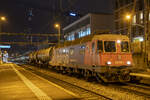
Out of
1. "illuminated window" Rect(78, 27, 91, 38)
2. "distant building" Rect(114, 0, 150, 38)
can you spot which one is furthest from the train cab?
"illuminated window" Rect(78, 27, 91, 38)

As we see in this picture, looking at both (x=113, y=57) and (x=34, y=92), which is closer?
(x=34, y=92)

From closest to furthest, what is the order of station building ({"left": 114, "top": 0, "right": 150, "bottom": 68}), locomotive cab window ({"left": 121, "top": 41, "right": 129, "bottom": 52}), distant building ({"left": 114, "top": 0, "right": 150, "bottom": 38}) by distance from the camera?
locomotive cab window ({"left": 121, "top": 41, "right": 129, "bottom": 52}) → station building ({"left": 114, "top": 0, "right": 150, "bottom": 68}) → distant building ({"left": 114, "top": 0, "right": 150, "bottom": 38})

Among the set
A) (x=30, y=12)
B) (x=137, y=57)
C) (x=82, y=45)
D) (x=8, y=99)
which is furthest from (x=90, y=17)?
(x=8, y=99)

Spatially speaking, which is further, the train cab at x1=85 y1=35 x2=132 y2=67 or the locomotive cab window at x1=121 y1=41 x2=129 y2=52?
the locomotive cab window at x1=121 y1=41 x2=129 y2=52

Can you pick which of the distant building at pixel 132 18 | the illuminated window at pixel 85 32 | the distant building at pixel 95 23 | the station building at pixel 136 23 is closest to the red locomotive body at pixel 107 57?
the station building at pixel 136 23

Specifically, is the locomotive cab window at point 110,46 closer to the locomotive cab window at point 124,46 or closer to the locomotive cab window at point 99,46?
the locomotive cab window at point 99,46

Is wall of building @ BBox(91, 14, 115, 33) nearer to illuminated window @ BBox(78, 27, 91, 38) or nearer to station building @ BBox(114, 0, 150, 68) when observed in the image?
illuminated window @ BBox(78, 27, 91, 38)

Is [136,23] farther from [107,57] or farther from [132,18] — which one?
[107,57]

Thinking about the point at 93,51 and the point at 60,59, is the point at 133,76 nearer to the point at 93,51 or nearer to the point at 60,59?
the point at 93,51

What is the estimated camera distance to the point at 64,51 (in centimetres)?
2150

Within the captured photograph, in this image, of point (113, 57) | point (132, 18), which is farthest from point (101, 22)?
point (113, 57)

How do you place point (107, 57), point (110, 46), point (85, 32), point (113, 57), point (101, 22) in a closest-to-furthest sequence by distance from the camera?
point (107, 57) → point (113, 57) → point (110, 46) → point (101, 22) → point (85, 32)

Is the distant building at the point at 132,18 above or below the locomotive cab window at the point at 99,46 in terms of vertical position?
above

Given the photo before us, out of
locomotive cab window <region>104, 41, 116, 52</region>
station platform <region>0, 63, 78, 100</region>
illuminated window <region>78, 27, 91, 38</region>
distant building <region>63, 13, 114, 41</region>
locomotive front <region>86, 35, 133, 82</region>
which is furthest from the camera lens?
illuminated window <region>78, 27, 91, 38</region>
